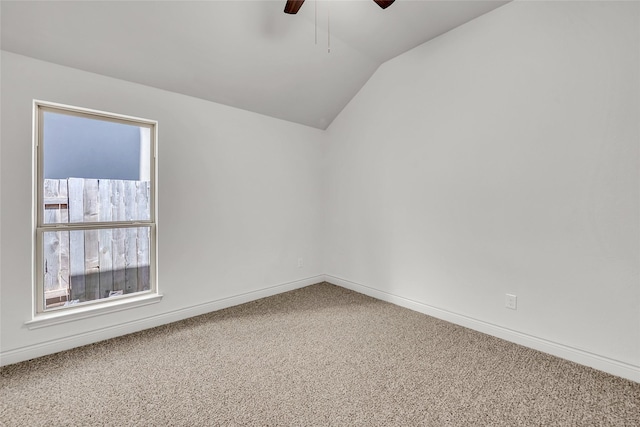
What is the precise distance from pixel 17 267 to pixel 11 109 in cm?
112

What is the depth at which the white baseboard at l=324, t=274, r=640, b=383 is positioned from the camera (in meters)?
1.85

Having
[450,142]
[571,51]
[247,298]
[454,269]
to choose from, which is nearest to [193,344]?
[247,298]

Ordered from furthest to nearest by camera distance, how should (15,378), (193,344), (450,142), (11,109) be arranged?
(450,142)
(193,344)
(11,109)
(15,378)

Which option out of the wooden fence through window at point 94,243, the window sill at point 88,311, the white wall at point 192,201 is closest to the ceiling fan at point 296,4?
the white wall at point 192,201

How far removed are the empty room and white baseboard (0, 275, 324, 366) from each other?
17 millimetres

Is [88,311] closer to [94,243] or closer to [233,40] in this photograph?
[94,243]

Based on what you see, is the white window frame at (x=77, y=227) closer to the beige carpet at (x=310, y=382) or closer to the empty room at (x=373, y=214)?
the empty room at (x=373, y=214)

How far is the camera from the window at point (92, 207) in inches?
85.9

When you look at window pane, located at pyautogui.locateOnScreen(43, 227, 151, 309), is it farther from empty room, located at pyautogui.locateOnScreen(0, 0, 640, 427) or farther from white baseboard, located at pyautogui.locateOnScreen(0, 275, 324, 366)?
white baseboard, located at pyautogui.locateOnScreen(0, 275, 324, 366)

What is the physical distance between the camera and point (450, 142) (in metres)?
2.66

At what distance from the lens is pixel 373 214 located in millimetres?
3414

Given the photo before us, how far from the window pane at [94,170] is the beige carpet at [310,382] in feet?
3.65

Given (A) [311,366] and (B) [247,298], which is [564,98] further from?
(B) [247,298]

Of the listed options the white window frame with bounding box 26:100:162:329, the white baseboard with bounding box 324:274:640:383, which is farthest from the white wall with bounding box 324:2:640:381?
the white window frame with bounding box 26:100:162:329
